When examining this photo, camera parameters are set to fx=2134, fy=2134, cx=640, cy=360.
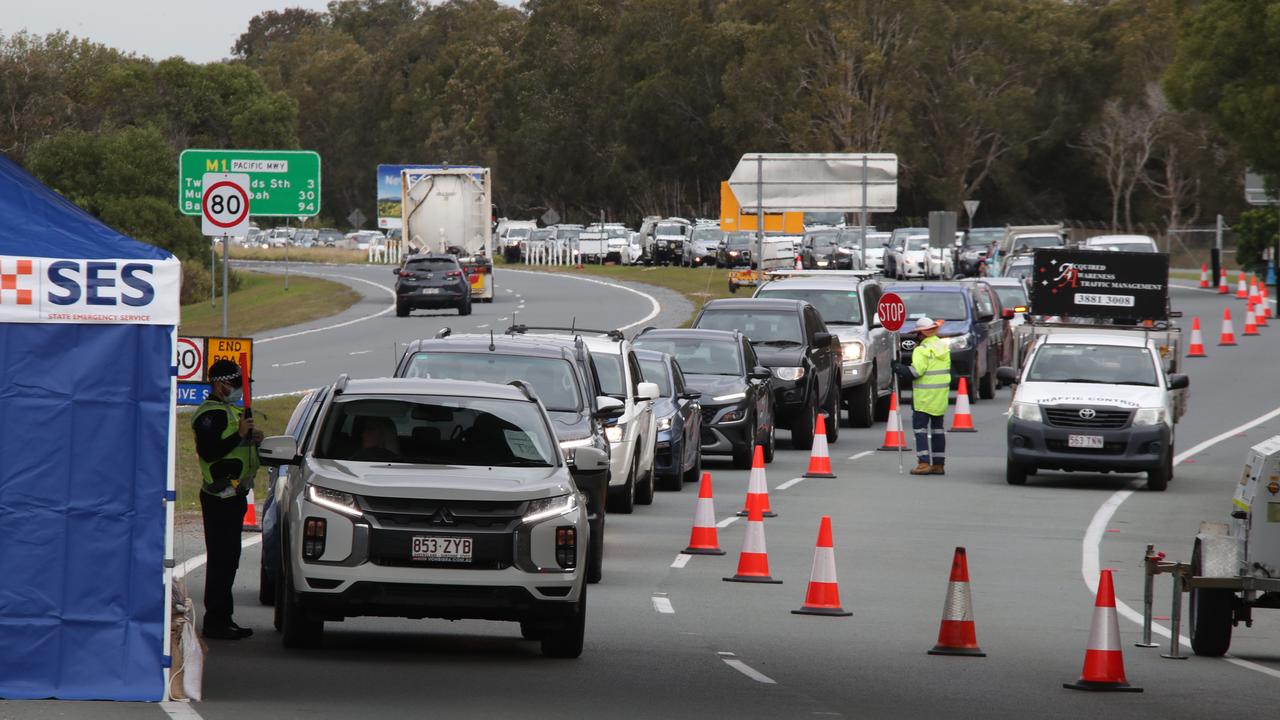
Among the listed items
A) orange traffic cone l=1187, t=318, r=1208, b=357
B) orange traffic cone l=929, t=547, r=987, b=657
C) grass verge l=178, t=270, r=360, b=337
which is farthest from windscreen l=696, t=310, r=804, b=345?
grass verge l=178, t=270, r=360, b=337

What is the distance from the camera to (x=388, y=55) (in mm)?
137000

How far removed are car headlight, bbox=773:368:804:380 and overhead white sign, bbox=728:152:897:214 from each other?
626 inches

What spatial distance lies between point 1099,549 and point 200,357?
820cm

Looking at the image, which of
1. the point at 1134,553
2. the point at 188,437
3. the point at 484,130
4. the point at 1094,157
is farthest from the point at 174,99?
the point at 1134,553

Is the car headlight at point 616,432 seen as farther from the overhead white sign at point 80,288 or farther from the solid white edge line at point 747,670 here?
the overhead white sign at point 80,288

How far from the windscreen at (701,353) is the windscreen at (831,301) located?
6657mm

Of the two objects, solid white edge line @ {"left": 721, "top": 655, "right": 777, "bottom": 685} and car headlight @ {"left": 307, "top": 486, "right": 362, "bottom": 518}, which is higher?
car headlight @ {"left": 307, "top": 486, "right": 362, "bottom": 518}

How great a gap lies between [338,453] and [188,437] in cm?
1507

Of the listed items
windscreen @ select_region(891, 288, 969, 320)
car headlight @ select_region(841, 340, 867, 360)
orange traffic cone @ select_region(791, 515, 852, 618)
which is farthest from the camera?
windscreen @ select_region(891, 288, 969, 320)

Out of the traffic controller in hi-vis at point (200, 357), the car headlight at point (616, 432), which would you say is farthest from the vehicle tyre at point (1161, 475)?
the traffic controller in hi-vis at point (200, 357)

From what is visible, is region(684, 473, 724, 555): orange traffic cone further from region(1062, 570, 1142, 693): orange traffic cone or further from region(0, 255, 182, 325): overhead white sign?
region(0, 255, 182, 325): overhead white sign

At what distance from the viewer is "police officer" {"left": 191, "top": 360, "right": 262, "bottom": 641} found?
12.4 meters

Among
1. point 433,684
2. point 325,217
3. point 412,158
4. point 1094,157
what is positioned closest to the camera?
point 433,684

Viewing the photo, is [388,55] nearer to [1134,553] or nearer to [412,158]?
[412,158]
